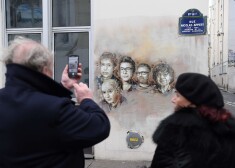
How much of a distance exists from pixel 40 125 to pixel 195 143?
83 cm

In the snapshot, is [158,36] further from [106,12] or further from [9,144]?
[9,144]

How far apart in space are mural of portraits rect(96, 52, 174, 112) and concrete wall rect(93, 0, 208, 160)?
0.16ft

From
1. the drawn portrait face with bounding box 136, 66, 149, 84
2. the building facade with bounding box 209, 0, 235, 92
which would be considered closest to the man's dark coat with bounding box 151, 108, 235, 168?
the drawn portrait face with bounding box 136, 66, 149, 84

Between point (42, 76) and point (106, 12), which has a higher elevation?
point (106, 12)

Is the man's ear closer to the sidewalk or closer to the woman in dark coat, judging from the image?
the woman in dark coat

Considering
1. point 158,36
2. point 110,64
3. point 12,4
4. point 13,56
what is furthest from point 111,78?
point 13,56

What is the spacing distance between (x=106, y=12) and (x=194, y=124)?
4832 mm

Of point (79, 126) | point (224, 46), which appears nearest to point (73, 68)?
point (79, 126)

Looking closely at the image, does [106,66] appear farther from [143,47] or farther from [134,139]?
[134,139]

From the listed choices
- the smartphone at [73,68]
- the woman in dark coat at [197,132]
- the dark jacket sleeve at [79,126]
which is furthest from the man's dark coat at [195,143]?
the smartphone at [73,68]

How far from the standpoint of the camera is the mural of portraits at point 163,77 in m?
6.61

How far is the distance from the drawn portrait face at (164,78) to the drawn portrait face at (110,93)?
0.74 m

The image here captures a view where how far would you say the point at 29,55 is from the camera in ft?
7.48

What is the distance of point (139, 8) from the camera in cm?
664
